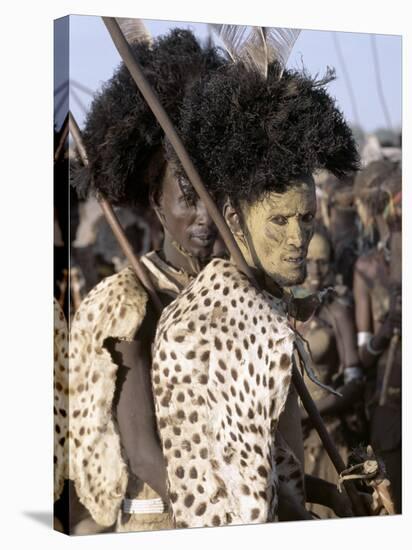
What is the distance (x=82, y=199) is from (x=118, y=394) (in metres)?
1.09

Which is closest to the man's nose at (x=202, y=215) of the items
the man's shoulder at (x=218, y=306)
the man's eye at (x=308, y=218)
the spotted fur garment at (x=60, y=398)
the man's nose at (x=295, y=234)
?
the man's shoulder at (x=218, y=306)

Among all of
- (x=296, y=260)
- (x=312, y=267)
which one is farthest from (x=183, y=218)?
(x=312, y=267)

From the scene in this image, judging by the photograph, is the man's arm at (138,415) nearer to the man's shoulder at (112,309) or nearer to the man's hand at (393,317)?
the man's shoulder at (112,309)

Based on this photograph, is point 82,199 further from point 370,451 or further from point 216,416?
point 370,451

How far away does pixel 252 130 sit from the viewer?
857 cm

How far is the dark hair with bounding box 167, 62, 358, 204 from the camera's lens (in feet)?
27.9

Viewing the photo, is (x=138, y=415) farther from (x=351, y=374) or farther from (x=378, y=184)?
(x=378, y=184)

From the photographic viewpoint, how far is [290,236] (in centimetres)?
877

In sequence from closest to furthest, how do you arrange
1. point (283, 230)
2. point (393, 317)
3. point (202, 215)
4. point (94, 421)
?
point (94, 421) → point (202, 215) → point (283, 230) → point (393, 317)

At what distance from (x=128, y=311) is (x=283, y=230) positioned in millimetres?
1088

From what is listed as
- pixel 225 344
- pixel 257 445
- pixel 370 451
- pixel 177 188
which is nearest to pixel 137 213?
pixel 177 188

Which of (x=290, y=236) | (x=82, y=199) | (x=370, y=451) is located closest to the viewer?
(x=82, y=199)

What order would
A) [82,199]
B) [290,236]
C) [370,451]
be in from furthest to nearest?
[370,451] < [290,236] < [82,199]

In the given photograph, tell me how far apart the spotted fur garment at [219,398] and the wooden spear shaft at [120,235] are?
0.14 meters
